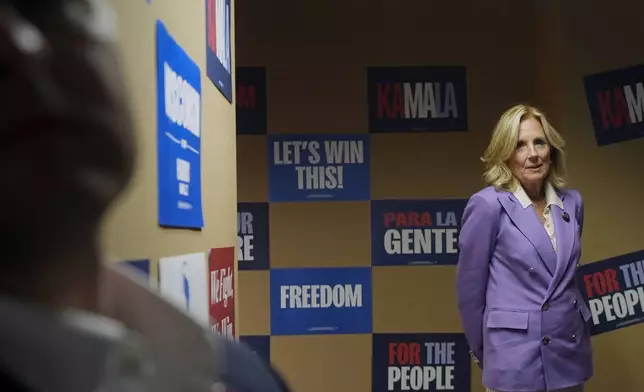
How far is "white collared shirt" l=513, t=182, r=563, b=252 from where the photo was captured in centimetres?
185

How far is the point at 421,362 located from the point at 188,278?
7.26ft

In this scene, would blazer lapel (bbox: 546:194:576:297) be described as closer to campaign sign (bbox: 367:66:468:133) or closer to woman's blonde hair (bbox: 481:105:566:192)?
woman's blonde hair (bbox: 481:105:566:192)

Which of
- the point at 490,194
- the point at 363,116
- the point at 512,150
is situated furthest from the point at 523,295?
the point at 363,116

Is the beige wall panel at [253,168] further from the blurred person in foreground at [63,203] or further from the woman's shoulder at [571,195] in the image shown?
the blurred person in foreground at [63,203]

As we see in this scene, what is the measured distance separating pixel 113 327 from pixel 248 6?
2.74 metres

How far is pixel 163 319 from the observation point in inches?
10.5

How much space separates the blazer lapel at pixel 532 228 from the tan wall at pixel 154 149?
816mm

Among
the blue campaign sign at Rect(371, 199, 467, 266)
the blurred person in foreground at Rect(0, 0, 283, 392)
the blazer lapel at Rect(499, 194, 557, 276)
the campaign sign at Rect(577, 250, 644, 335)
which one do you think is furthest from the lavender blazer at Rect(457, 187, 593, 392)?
the blurred person in foreground at Rect(0, 0, 283, 392)

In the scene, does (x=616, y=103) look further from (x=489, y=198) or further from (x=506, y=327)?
(x=506, y=327)

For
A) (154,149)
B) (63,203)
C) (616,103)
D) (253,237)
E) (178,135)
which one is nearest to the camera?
(63,203)

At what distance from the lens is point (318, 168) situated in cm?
283

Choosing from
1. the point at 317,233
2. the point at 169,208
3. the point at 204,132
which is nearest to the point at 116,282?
the point at 169,208

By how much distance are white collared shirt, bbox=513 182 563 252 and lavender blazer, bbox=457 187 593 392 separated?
0.01m

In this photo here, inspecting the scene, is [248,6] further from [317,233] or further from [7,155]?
[7,155]
